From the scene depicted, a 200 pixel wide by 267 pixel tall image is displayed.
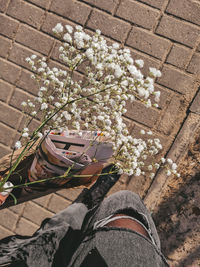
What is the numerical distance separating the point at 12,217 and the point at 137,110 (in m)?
1.26

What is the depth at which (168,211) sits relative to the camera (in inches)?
70.0

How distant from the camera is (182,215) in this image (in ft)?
5.80

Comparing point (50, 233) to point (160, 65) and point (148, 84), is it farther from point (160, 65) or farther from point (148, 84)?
point (160, 65)

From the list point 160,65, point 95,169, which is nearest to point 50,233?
point 95,169

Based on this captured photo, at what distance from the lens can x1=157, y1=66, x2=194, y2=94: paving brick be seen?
5.35 ft

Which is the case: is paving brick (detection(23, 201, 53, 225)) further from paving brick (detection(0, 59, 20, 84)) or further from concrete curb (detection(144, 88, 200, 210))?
paving brick (detection(0, 59, 20, 84))

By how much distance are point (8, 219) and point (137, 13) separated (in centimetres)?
176

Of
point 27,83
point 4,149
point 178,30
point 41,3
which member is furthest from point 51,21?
point 4,149

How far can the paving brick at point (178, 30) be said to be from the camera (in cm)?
158

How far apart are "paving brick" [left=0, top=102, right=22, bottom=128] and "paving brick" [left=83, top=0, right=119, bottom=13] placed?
0.91 m

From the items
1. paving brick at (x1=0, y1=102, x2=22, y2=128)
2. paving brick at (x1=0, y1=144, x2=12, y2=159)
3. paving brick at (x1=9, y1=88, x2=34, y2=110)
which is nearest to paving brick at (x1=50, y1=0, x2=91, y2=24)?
paving brick at (x1=9, y1=88, x2=34, y2=110)

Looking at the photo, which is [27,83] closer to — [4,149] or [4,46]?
[4,46]

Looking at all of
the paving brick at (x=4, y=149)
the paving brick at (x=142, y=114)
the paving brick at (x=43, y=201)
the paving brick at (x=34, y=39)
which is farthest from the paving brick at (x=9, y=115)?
the paving brick at (x=142, y=114)

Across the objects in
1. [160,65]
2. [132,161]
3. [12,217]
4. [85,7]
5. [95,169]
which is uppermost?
[85,7]
